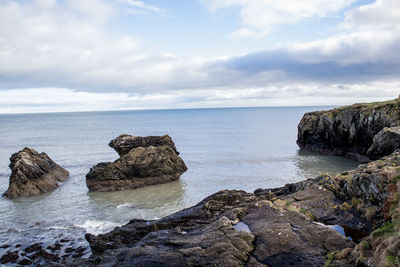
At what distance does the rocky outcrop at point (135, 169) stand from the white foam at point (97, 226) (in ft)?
33.7

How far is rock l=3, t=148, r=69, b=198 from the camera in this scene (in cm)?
3328

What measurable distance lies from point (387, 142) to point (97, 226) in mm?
32748

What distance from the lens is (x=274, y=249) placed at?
1212cm

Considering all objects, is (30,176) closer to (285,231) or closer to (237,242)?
(237,242)

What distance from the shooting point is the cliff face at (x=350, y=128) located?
4406 cm

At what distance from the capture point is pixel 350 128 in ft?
167

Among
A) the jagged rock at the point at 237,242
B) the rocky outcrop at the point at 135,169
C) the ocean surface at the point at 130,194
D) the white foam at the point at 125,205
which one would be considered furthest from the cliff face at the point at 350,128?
the white foam at the point at 125,205

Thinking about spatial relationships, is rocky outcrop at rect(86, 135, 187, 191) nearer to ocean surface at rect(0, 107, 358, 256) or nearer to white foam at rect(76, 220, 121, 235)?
ocean surface at rect(0, 107, 358, 256)

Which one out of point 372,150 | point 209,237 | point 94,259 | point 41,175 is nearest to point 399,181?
point 209,237

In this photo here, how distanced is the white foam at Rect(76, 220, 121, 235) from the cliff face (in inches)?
1244

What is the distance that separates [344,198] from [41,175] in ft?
113

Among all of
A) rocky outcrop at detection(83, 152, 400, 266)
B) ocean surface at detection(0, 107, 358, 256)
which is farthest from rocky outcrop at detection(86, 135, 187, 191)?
rocky outcrop at detection(83, 152, 400, 266)

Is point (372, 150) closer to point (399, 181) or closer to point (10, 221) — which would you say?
point (399, 181)

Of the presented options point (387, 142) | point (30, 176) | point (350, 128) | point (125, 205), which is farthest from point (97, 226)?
point (350, 128)
